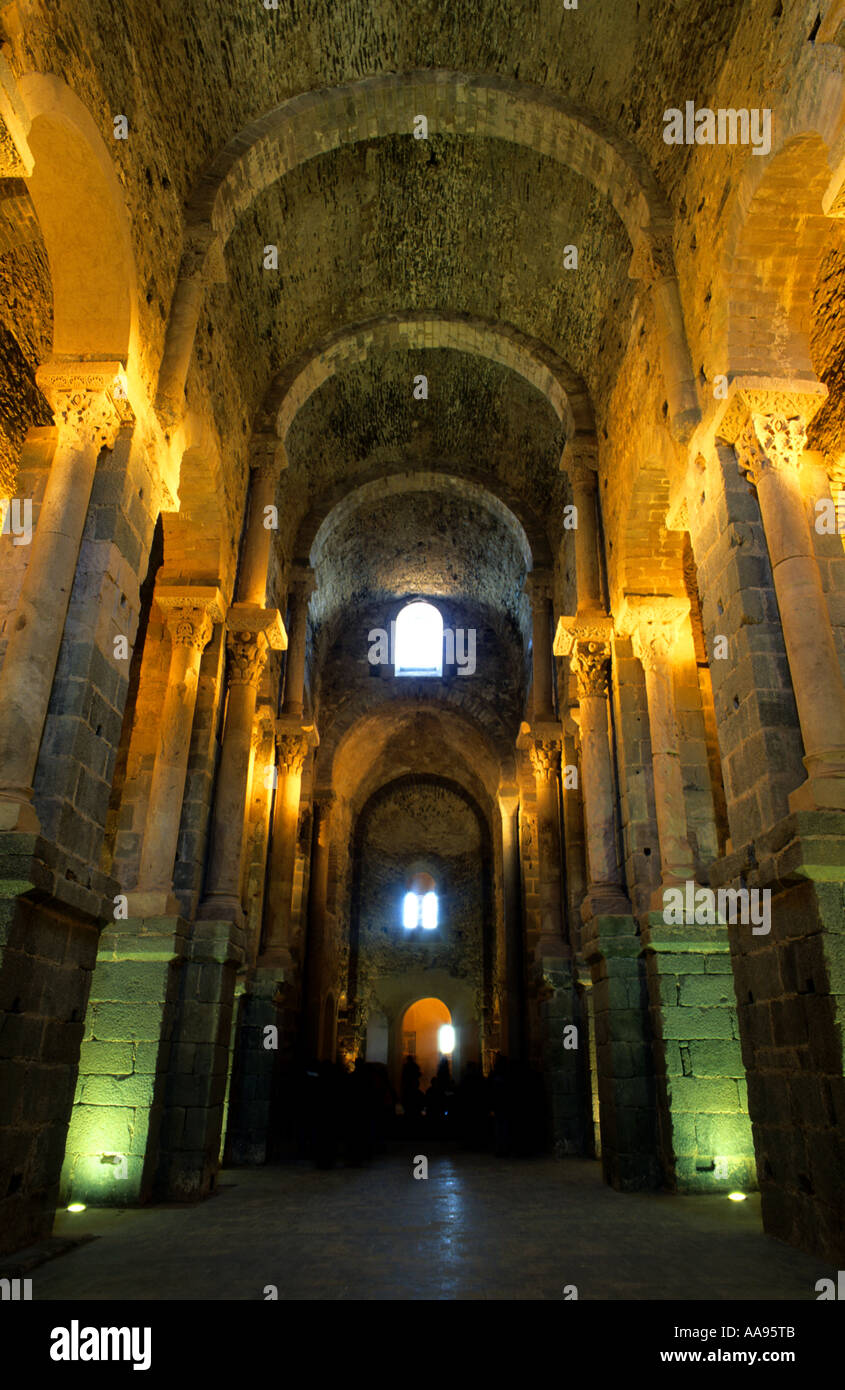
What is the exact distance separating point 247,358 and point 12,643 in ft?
21.9

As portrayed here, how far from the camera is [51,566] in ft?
19.0

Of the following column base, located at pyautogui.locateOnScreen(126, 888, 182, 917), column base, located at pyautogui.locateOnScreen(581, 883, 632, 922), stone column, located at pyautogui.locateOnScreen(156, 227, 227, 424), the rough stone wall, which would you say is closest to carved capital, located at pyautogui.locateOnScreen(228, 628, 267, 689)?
column base, located at pyautogui.locateOnScreen(126, 888, 182, 917)

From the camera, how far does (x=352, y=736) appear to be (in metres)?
19.4

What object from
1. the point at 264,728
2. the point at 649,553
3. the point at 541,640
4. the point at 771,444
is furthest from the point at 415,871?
the point at 771,444

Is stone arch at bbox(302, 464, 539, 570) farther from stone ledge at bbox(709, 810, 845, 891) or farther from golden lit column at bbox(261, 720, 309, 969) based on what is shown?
stone ledge at bbox(709, 810, 845, 891)

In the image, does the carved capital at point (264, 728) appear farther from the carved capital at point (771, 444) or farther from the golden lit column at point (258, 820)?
the carved capital at point (771, 444)

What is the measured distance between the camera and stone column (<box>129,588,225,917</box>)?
8.45 meters

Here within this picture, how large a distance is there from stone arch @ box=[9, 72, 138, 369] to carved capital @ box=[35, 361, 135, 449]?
28 cm

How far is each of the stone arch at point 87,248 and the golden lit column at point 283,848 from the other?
7503 mm

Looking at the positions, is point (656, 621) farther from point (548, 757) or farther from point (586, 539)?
point (548, 757)

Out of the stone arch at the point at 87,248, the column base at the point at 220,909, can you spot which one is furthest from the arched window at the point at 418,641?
the stone arch at the point at 87,248

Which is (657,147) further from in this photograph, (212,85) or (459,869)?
(459,869)

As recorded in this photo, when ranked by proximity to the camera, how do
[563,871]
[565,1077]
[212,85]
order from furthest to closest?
[563,871] → [565,1077] → [212,85]
